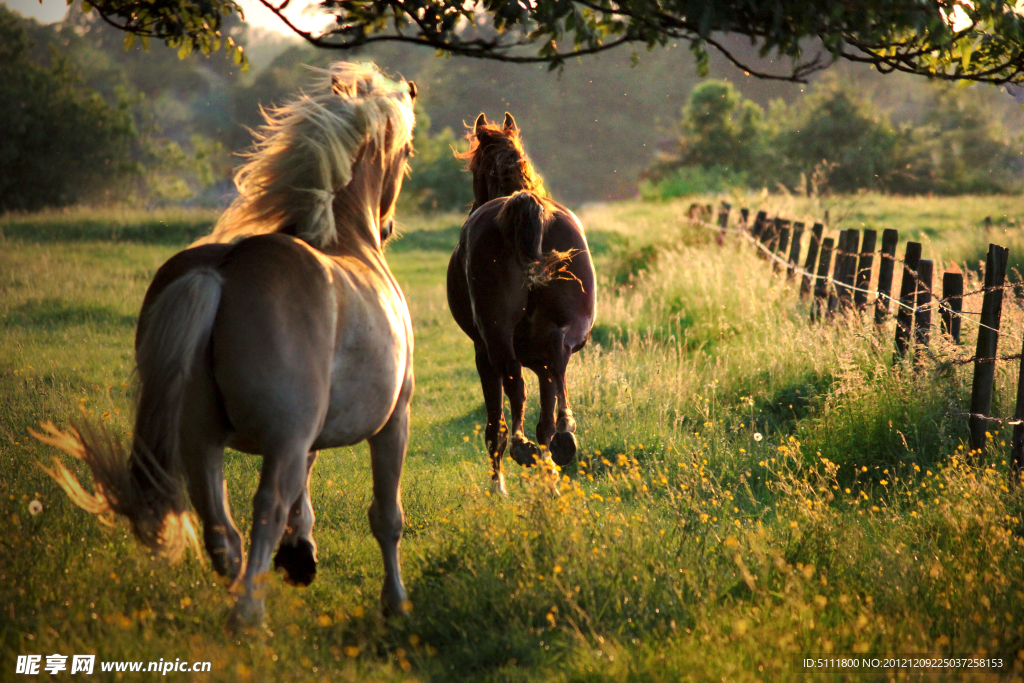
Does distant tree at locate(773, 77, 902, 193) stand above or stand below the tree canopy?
above

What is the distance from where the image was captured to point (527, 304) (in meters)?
5.11

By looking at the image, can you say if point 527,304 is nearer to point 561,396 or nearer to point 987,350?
point 561,396

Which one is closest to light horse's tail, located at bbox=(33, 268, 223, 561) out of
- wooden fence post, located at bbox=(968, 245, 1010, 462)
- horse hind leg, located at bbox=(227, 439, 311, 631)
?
horse hind leg, located at bbox=(227, 439, 311, 631)

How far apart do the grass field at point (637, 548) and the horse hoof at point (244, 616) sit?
0.24 feet

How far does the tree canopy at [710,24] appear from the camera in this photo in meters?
2.87

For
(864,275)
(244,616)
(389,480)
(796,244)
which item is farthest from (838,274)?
(244,616)

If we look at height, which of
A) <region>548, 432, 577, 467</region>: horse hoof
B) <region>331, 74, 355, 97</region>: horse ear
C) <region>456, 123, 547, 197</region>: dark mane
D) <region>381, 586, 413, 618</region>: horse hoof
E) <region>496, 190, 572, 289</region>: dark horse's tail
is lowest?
<region>381, 586, 413, 618</region>: horse hoof

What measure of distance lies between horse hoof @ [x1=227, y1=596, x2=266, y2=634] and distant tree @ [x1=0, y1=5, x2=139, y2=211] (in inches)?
1437

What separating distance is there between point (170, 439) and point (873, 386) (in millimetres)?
4716

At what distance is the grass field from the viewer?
9.13ft

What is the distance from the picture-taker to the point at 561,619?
3148mm

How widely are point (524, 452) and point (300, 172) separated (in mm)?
2092

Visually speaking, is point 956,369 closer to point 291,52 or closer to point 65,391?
point 65,391

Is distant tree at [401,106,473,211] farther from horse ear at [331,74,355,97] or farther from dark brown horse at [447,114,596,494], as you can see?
horse ear at [331,74,355,97]
